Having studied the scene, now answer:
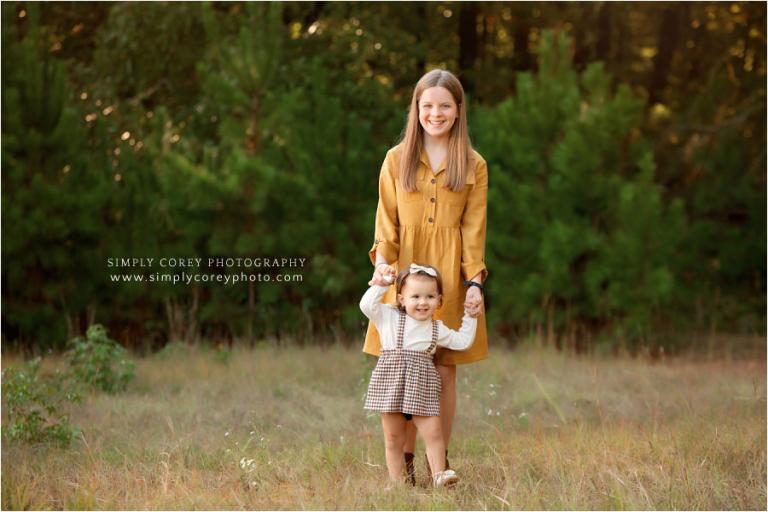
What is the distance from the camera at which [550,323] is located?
773 centimetres

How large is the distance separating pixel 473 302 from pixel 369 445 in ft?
3.55

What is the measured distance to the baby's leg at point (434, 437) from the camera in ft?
11.6

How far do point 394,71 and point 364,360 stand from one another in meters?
4.76

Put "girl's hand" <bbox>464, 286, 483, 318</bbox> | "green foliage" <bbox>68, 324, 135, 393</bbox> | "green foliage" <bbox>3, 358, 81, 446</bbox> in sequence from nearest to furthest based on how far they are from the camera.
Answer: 1. "girl's hand" <bbox>464, 286, 483, 318</bbox>
2. "green foliage" <bbox>3, 358, 81, 446</bbox>
3. "green foliage" <bbox>68, 324, 135, 393</bbox>

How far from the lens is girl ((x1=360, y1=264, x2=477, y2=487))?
349 cm

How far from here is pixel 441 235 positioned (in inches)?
146

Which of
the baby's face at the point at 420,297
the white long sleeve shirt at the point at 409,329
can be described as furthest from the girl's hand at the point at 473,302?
the baby's face at the point at 420,297

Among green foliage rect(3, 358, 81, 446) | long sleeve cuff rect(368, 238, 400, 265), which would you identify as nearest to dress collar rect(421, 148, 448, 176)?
long sleeve cuff rect(368, 238, 400, 265)

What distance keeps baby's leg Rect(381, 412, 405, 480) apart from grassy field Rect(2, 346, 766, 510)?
11 cm

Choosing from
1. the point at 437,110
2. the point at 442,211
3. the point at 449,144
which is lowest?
the point at 442,211

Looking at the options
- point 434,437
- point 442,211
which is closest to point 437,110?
point 442,211

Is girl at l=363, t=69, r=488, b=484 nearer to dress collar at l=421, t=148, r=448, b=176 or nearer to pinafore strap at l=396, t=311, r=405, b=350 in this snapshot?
dress collar at l=421, t=148, r=448, b=176

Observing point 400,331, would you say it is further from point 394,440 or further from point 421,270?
point 394,440

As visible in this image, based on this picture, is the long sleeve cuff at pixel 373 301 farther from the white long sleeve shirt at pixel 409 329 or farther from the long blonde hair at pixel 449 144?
the long blonde hair at pixel 449 144
